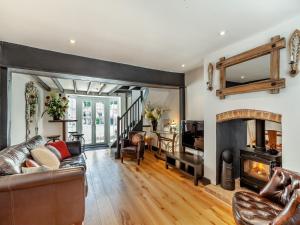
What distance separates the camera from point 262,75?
7.70ft

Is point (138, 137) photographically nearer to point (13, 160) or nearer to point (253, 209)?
point (13, 160)

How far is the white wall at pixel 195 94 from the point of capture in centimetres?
402

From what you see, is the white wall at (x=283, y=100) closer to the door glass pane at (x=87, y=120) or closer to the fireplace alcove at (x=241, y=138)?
the fireplace alcove at (x=241, y=138)

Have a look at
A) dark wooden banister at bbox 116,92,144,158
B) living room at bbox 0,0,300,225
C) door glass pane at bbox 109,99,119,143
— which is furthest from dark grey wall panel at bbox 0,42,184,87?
door glass pane at bbox 109,99,119,143

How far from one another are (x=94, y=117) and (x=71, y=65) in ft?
16.1

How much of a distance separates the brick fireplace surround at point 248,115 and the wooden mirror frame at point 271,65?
1.03 feet

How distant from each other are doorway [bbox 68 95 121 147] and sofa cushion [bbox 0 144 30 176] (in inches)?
200

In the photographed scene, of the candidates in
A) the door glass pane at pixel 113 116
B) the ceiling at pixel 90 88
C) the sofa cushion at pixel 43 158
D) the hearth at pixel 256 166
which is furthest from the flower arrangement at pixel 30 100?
the hearth at pixel 256 166

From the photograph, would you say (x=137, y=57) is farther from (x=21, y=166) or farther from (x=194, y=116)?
(x=21, y=166)

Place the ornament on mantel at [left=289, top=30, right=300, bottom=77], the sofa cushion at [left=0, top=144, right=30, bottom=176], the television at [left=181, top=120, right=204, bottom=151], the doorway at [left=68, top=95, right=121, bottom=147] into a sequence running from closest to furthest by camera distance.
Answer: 1. the sofa cushion at [left=0, top=144, right=30, bottom=176]
2. the ornament on mantel at [left=289, top=30, right=300, bottom=77]
3. the television at [left=181, top=120, right=204, bottom=151]
4. the doorway at [left=68, top=95, right=121, bottom=147]

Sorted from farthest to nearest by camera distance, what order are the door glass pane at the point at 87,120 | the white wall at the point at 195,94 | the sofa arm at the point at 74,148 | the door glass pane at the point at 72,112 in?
the door glass pane at the point at 87,120
the door glass pane at the point at 72,112
the white wall at the point at 195,94
the sofa arm at the point at 74,148

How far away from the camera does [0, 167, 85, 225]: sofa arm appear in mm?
1609

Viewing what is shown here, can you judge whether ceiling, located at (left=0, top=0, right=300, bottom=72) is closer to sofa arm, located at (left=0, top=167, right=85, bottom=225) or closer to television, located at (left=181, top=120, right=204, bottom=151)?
television, located at (left=181, top=120, right=204, bottom=151)

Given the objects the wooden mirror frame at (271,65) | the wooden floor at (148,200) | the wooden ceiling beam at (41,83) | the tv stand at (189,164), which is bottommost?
the wooden floor at (148,200)
